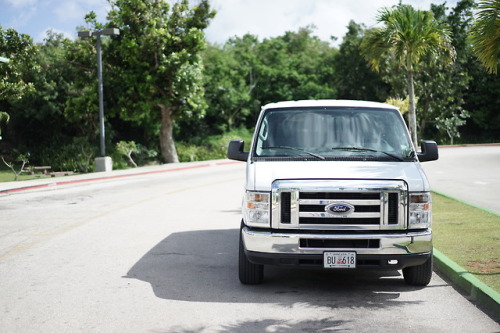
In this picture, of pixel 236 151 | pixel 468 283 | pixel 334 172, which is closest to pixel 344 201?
pixel 334 172

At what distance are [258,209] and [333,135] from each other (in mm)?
1626

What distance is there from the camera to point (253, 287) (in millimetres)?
7086

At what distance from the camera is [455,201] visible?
1391cm

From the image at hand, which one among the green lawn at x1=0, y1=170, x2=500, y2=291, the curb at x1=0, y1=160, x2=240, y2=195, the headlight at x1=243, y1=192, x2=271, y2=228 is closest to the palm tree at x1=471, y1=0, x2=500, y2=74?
the green lawn at x1=0, y1=170, x2=500, y2=291

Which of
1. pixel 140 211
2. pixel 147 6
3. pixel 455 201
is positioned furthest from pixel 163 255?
pixel 147 6

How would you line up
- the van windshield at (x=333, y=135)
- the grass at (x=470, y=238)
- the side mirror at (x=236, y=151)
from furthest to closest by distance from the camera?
the side mirror at (x=236, y=151), the van windshield at (x=333, y=135), the grass at (x=470, y=238)

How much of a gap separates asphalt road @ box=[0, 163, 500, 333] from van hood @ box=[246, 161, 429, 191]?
122cm

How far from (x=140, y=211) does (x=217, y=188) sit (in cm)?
544

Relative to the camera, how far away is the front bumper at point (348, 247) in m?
6.46

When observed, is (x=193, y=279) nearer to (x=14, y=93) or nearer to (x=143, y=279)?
(x=143, y=279)

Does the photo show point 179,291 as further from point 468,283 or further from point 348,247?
point 468,283

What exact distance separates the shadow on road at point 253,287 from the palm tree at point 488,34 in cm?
514

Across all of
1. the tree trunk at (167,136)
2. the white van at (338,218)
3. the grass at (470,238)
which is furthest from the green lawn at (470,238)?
the tree trunk at (167,136)

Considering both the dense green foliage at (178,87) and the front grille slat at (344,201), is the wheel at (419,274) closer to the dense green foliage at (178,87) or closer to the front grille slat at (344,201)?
the front grille slat at (344,201)
